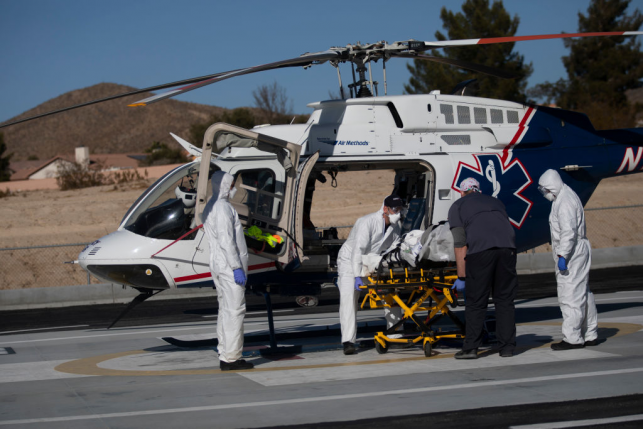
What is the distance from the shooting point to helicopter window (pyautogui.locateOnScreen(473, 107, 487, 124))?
11.1 m

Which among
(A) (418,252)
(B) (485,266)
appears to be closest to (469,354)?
(B) (485,266)

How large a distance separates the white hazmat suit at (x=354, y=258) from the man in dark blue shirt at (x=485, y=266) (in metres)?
1.09

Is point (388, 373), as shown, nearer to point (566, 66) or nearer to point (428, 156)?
point (428, 156)

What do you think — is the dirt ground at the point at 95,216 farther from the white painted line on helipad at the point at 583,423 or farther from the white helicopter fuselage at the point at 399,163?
the white painted line on helipad at the point at 583,423

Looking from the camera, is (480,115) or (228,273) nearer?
(228,273)

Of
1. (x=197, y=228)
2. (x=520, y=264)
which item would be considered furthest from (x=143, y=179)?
(x=197, y=228)

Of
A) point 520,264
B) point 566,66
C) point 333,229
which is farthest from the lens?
point 566,66

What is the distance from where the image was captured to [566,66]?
174 feet

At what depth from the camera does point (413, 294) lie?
351 inches

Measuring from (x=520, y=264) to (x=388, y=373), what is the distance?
1346 cm

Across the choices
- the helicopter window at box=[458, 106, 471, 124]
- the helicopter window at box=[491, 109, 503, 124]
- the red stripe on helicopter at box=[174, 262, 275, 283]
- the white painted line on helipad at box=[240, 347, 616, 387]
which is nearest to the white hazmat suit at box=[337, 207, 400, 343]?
the white painted line on helipad at box=[240, 347, 616, 387]

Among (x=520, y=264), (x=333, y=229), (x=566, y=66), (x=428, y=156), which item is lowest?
(x=520, y=264)

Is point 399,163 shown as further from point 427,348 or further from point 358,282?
point 427,348

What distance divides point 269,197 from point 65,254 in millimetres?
17422
